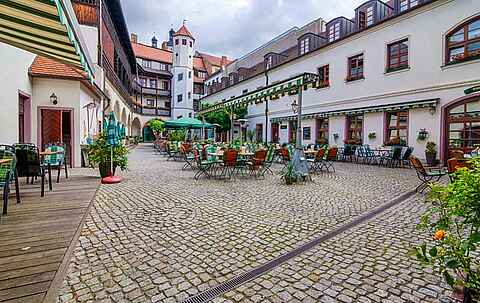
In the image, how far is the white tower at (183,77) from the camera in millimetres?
39406

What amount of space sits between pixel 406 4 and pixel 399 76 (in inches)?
137

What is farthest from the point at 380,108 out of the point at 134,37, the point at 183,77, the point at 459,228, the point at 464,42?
the point at 134,37

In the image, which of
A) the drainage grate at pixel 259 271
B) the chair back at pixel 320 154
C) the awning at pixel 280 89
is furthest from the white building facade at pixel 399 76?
the drainage grate at pixel 259 271

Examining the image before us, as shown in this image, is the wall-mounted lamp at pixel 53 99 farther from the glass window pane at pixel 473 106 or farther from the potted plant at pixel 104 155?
the glass window pane at pixel 473 106

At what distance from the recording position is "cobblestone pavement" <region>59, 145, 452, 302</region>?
7.83ft

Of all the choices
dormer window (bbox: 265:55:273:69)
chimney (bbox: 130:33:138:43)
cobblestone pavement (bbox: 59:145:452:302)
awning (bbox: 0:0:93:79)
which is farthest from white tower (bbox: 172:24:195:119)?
awning (bbox: 0:0:93:79)

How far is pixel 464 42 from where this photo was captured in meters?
10.6

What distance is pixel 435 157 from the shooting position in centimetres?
1113

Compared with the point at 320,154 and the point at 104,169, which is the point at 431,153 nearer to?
the point at 320,154

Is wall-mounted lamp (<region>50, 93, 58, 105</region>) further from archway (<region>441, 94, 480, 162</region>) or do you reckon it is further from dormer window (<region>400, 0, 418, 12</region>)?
dormer window (<region>400, 0, 418, 12</region>)

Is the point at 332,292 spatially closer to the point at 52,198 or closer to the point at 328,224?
the point at 328,224

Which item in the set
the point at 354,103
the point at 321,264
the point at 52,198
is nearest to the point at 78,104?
the point at 52,198

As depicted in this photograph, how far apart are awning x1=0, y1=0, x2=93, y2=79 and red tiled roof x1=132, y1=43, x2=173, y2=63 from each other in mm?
42411

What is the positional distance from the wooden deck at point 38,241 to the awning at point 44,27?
2280 mm
